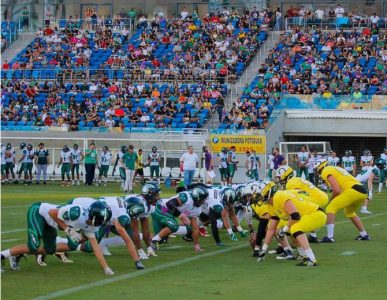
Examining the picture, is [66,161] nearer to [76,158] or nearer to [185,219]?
[76,158]

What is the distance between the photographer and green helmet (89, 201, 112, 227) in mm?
12859

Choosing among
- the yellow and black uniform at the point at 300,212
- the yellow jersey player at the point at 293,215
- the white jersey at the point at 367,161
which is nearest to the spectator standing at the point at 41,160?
A: the white jersey at the point at 367,161

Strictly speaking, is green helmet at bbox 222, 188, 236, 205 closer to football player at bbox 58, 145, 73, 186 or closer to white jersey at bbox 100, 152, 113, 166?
white jersey at bbox 100, 152, 113, 166

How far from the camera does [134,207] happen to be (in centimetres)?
1434

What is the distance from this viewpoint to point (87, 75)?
146 feet

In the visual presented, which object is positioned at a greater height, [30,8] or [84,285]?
[30,8]

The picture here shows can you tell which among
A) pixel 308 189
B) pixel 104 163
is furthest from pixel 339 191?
pixel 104 163

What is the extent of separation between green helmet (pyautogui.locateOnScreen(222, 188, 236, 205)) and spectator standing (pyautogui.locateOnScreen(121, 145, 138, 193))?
1378 centimetres

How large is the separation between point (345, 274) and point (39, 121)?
29018 mm

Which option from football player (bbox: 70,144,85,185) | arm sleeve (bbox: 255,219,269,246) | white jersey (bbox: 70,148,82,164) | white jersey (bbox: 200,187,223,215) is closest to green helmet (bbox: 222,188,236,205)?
white jersey (bbox: 200,187,223,215)

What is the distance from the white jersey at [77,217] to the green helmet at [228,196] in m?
4.43

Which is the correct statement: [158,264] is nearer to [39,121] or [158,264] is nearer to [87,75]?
[39,121]

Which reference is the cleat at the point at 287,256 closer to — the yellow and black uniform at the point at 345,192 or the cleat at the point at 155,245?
the cleat at the point at 155,245

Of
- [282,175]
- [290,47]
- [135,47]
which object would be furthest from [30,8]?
[282,175]
